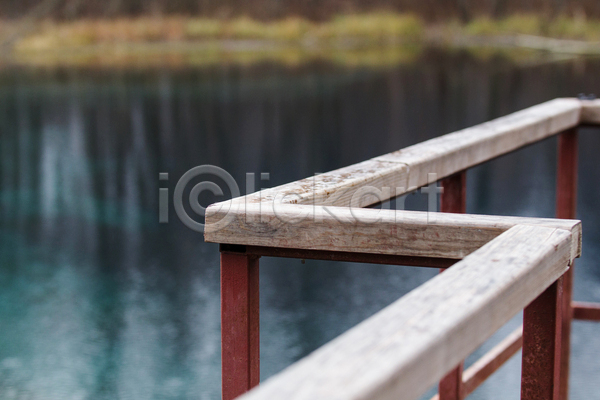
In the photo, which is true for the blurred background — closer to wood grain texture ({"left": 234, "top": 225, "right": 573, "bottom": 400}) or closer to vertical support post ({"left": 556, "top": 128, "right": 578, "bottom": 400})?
vertical support post ({"left": 556, "top": 128, "right": 578, "bottom": 400})

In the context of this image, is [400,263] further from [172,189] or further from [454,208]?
[172,189]

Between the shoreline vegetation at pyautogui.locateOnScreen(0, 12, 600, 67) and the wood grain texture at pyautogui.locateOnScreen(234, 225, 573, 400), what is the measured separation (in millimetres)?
15964

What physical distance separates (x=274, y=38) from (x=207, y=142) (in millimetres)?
6715

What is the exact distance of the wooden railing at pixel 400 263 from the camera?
1.40ft

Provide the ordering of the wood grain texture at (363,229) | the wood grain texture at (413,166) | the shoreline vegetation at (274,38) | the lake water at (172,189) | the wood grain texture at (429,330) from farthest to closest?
the shoreline vegetation at (274,38), the lake water at (172,189), the wood grain texture at (413,166), the wood grain texture at (363,229), the wood grain texture at (429,330)

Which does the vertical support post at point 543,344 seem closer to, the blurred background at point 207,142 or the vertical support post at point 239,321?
the vertical support post at point 239,321

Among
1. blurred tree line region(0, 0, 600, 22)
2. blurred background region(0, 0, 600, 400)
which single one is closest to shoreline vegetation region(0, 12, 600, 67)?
blurred background region(0, 0, 600, 400)

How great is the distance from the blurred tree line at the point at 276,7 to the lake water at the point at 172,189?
134 centimetres

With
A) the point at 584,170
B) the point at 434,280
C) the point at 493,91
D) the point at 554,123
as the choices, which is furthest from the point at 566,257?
the point at 493,91

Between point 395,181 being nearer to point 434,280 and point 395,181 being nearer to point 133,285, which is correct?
point 434,280

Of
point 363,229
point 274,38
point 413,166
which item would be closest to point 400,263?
point 363,229

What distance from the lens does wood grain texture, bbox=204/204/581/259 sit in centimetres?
72

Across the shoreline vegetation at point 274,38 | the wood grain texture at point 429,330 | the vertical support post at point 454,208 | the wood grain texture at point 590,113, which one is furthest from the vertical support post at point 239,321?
the shoreline vegetation at point 274,38

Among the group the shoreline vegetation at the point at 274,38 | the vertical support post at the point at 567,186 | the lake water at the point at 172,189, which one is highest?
the shoreline vegetation at the point at 274,38
